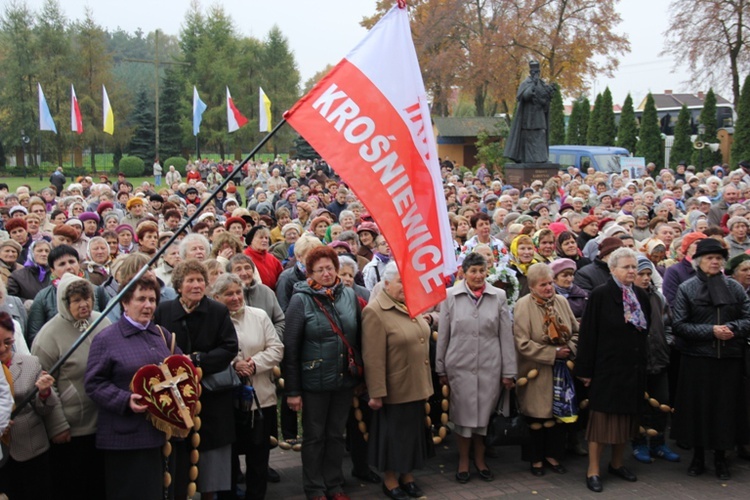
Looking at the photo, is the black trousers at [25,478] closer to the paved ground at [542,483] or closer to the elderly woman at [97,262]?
the paved ground at [542,483]

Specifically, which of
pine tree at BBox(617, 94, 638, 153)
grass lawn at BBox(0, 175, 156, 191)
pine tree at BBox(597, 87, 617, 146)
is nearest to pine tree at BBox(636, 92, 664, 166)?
pine tree at BBox(617, 94, 638, 153)

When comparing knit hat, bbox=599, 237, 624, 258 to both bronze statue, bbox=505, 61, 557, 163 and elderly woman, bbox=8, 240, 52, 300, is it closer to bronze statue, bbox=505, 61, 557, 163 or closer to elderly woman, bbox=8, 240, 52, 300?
elderly woman, bbox=8, 240, 52, 300

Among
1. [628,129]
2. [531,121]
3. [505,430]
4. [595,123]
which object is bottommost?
[505,430]

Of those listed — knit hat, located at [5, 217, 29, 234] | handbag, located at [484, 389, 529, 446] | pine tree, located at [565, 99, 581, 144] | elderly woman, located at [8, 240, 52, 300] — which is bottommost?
handbag, located at [484, 389, 529, 446]

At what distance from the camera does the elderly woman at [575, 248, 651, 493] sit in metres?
6.02

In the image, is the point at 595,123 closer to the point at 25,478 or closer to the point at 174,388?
the point at 174,388

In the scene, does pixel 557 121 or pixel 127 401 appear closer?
pixel 127 401

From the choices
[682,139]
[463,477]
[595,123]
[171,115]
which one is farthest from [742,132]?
[171,115]

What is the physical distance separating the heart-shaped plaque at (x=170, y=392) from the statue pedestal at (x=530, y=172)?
15696mm

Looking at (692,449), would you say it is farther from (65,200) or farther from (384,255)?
(65,200)

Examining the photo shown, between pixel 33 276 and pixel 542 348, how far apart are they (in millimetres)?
4357

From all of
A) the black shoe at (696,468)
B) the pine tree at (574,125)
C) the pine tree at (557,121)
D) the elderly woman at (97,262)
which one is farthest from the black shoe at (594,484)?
the pine tree at (574,125)

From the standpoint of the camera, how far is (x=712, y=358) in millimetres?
6297

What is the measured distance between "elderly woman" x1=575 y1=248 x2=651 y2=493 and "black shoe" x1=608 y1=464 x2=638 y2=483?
1 centimetres
